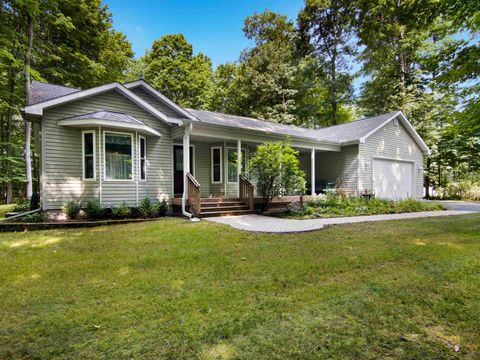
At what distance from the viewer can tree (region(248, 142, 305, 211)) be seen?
9250 millimetres

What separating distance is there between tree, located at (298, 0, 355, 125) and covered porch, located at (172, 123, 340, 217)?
47.2ft

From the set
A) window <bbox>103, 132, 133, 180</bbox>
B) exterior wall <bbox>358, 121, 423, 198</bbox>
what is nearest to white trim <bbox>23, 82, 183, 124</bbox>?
window <bbox>103, 132, 133, 180</bbox>

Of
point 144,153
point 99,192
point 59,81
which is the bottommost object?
point 99,192

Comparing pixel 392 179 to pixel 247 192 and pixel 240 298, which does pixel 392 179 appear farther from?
pixel 240 298

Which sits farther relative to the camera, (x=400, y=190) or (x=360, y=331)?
(x=400, y=190)

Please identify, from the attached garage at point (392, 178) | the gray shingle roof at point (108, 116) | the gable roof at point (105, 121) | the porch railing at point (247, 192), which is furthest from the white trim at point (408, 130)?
the gray shingle roof at point (108, 116)

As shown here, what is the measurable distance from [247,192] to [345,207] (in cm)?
405

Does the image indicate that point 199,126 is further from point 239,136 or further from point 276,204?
point 276,204

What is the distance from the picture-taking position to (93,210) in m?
7.90

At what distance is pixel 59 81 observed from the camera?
1844 cm

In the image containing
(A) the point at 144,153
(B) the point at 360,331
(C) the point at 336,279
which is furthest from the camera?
(A) the point at 144,153

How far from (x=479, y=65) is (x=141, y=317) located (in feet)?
27.9

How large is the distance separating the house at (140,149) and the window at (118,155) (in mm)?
29

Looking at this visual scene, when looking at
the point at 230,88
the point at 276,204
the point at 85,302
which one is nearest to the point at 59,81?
the point at 230,88
